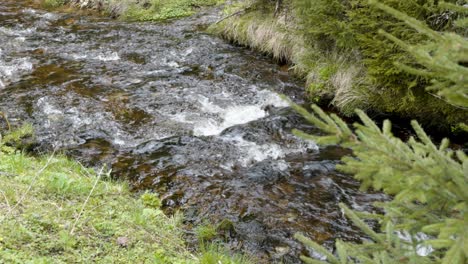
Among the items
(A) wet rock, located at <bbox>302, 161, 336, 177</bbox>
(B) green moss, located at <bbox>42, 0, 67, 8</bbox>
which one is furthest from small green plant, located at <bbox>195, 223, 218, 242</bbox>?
(B) green moss, located at <bbox>42, 0, 67, 8</bbox>

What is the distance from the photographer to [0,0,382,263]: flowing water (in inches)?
217

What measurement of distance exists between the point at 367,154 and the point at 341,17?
708cm

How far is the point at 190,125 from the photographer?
793 centimetres

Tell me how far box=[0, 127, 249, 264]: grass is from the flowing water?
658 millimetres

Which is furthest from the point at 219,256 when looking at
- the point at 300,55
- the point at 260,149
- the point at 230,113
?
the point at 300,55

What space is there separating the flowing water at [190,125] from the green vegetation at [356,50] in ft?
2.07

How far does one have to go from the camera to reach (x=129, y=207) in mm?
4844

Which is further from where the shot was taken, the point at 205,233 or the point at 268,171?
the point at 268,171

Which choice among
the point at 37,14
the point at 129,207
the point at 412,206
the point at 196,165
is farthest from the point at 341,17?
the point at 37,14

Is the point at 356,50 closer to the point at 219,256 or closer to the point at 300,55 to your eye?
the point at 300,55

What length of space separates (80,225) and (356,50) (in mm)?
6483

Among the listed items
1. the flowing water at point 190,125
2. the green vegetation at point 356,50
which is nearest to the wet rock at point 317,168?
the flowing water at point 190,125

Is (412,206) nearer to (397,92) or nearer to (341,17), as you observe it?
(397,92)

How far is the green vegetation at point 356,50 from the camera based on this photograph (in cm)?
Answer: 653
